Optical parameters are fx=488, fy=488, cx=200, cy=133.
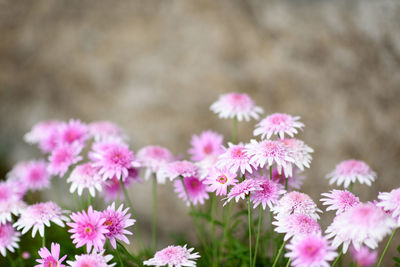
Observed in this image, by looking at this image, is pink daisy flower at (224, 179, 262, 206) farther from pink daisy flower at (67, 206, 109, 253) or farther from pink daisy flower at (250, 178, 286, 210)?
pink daisy flower at (67, 206, 109, 253)

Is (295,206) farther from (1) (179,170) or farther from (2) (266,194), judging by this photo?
(1) (179,170)

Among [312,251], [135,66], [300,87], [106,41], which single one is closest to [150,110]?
[135,66]

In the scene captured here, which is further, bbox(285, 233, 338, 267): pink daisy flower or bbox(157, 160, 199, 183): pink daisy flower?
bbox(157, 160, 199, 183): pink daisy flower

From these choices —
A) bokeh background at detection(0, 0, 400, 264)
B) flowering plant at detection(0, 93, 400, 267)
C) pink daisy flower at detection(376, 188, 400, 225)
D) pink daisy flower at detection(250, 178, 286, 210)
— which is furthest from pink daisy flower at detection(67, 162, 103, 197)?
bokeh background at detection(0, 0, 400, 264)

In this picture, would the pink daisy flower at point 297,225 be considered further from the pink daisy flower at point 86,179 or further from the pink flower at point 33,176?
the pink flower at point 33,176

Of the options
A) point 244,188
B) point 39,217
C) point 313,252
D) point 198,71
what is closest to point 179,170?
point 244,188
